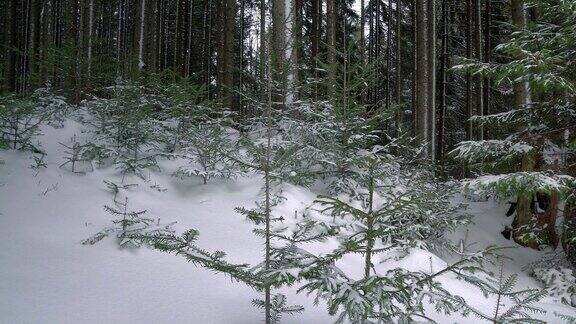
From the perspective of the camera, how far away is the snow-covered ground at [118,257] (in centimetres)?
308

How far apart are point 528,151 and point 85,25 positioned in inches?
446

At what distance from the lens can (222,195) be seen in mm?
5871

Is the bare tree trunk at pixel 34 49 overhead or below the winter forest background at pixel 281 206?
overhead

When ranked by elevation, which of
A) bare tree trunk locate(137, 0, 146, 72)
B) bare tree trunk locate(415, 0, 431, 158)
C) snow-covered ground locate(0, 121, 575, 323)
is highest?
bare tree trunk locate(137, 0, 146, 72)

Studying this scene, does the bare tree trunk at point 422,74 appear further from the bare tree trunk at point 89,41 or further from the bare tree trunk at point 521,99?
the bare tree trunk at point 89,41

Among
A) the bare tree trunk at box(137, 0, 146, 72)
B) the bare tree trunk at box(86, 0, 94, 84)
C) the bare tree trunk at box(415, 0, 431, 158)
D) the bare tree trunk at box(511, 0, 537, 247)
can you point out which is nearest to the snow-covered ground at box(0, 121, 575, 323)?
the bare tree trunk at box(511, 0, 537, 247)

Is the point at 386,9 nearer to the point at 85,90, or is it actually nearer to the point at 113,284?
the point at 85,90

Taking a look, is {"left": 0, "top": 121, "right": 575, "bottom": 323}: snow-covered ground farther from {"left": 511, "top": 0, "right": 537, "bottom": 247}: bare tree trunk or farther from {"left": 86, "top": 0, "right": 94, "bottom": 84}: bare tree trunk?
{"left": 86, "top": 0, "right": 94, "bottom": 84}: bare tree trunk

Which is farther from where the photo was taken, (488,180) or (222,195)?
(222,195)

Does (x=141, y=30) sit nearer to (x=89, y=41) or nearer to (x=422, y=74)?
(x=89, y=41)

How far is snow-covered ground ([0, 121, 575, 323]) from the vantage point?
121 inches

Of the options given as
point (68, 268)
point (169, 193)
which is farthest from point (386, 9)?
point (68, 268)

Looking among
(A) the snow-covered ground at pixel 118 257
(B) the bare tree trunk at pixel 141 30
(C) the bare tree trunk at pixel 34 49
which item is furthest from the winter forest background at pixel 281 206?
(B) the bare tree trunk at pixel 141 30

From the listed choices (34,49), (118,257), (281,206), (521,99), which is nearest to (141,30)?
(34,49)
